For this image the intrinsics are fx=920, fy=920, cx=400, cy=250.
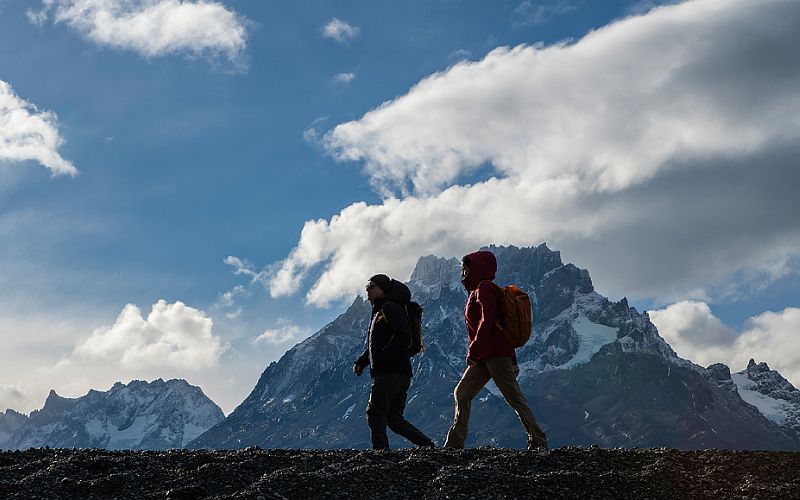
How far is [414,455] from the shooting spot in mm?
12062

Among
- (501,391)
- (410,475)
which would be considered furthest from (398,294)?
(410,475)

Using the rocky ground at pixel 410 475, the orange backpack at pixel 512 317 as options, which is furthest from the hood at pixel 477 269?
the rocky ground at pixel 410 475

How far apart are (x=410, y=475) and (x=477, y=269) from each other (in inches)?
172


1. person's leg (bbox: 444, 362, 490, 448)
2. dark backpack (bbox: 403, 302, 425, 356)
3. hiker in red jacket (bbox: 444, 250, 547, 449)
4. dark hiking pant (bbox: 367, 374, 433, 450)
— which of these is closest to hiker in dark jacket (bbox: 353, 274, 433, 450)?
dark hiking pant (bbox: 367, 374, 433, 450)

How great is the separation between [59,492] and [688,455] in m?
8.05

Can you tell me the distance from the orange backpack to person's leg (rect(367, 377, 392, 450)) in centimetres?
237

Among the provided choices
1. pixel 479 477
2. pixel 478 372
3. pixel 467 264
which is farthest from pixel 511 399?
pixel 479 477

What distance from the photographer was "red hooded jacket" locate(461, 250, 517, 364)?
14.2m

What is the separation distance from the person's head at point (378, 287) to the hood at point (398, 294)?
88mm

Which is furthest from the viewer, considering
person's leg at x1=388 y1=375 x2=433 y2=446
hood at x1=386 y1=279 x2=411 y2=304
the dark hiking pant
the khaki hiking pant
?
hood at x1=386 y1=279 x2=411 y2=304

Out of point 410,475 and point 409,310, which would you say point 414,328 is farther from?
point 410,475

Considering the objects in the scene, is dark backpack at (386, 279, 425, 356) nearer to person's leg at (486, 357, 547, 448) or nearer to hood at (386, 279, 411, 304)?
hood at (386, 279, 411, 304)

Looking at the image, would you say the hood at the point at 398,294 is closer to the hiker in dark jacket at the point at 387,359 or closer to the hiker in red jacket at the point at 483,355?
the hiker in dark jacket at the point at 387,359

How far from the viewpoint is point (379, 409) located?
1533 cm
